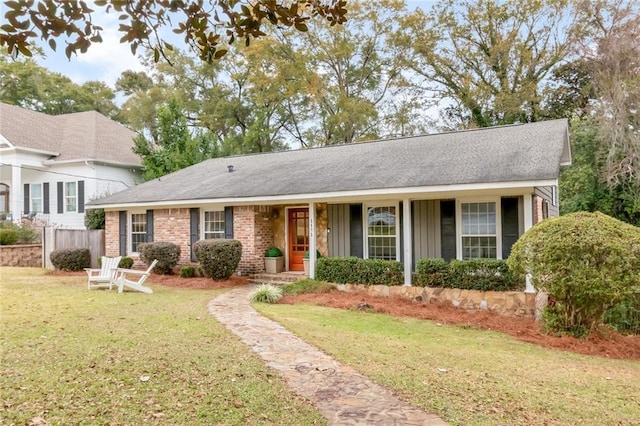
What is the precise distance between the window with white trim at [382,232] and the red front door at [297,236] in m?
2.45

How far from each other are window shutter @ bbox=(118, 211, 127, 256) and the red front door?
6399 mm

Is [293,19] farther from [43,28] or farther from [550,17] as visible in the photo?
[550,17]

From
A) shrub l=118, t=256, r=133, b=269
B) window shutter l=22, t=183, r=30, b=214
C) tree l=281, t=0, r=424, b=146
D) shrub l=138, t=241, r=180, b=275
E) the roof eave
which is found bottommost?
shrub l=118, t=256, r=133, b=269

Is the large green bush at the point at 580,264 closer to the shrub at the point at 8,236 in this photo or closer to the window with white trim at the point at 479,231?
the window with white trim at the point at 479,231

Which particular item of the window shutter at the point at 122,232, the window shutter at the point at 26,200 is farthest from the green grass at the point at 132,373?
the window shutter at the point at 26,200

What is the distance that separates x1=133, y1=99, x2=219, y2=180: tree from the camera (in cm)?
2089

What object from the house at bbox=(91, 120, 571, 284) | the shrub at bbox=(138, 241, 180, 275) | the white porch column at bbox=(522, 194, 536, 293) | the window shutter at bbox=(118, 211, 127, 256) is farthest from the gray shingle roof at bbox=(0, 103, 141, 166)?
the white porch column at bbox=(522, 194, 536, 293)

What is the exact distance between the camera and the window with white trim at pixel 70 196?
790 inches

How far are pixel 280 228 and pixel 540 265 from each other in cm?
823

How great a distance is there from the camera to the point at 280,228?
14016 mm

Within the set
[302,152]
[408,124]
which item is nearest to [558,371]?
[302,152]

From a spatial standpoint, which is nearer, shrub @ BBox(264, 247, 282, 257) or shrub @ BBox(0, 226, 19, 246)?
shrub @ BBox(264, 247, 282, 257)

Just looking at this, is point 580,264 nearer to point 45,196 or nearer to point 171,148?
point 171,148

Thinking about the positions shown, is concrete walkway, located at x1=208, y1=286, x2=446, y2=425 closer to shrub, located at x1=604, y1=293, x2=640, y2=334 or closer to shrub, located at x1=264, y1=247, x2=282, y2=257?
shrub, located at x1=264, y1=247, x2=282, y2=257
